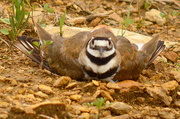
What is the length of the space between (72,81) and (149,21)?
395cm

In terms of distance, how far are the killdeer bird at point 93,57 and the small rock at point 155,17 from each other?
2.80 metres

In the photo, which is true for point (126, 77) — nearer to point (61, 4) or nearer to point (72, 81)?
point (72, 81)

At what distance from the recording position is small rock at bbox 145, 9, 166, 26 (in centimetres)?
760

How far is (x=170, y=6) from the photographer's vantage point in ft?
28.0

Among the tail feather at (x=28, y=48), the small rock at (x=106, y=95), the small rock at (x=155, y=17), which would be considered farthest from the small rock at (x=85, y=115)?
the small rock at (x=155, y=17)

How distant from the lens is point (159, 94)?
13.0ft

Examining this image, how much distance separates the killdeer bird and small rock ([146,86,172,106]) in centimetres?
53

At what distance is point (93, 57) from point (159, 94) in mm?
933

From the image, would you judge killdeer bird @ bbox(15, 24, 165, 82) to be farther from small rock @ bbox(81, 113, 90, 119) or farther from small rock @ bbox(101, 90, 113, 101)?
small rock @ bbox(81, 113, 90, 119)

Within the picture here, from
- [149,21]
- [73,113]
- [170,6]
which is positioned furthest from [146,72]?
[170,6]

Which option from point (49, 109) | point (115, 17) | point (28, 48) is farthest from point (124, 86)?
point (115, 17)

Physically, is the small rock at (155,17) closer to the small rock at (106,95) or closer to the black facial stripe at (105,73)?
the black facial stripe at (105,73)

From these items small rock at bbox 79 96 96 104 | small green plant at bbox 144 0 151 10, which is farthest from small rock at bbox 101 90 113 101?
small green plant at bbox 144 0 151 10

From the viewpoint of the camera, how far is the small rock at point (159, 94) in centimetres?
394
